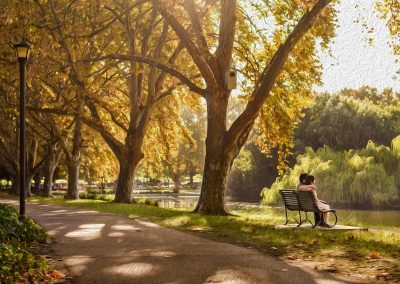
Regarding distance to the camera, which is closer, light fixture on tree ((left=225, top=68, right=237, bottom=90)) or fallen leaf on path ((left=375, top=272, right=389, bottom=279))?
fallen leaf on path ((left=375, top=272, right=389, bottom=279))

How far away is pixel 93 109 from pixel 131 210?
8.44 m

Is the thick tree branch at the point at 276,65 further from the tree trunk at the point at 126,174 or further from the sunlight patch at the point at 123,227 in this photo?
the tree trunk at the point at 126,174

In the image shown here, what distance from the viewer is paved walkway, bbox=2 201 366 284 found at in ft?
24.5

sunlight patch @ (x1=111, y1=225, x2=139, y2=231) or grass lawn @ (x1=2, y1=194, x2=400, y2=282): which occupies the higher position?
sunlight patch @ (x1=111, y1=225, x2=139, y2=231)

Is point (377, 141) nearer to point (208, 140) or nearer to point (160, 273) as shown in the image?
point (208, 140)

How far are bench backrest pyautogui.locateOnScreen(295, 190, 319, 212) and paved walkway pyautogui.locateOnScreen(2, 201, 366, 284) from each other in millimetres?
2966

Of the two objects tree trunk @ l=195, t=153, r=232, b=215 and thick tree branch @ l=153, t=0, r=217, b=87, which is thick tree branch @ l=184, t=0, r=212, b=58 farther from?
tree trunk @ l=195, t=153, r=232, b=215

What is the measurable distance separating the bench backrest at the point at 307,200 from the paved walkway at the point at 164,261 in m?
2.97

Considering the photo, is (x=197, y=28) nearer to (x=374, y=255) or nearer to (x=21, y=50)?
(x=21, y=50)

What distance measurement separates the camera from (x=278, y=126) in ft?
77.2

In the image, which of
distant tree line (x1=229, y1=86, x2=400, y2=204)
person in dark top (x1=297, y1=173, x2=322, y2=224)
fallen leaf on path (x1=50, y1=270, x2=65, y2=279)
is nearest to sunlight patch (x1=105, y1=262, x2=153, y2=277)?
fallen leaf on path (x1=50, y1=270, x2=65, y2=279)

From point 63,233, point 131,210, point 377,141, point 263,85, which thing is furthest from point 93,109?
point 377,141

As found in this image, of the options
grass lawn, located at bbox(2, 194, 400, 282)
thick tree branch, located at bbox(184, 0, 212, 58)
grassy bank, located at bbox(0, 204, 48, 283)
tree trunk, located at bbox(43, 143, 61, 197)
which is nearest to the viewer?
grassy bank, located at bbox(0, 204, 48, 283)

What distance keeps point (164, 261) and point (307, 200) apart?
6012 millimetres
